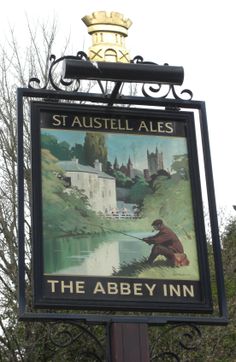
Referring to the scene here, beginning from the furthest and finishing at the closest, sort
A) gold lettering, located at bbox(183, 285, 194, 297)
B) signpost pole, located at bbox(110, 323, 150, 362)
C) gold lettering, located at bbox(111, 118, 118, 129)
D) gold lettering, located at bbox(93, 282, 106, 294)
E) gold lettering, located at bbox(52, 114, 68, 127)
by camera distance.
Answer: gold lettering, located at bbox(111, 118, 118, 129)
gold lettering, located at bbox(52, 114, 68, 127)
gold lettering, located at bbox(183, 285, 194, 297)
gold lettering, located at bbox(93, 282, 106, 294)
signpost pole, located at bbox(110, 323, 150, 362)

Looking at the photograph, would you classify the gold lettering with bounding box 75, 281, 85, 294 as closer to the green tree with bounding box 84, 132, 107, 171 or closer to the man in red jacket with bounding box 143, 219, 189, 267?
the man in red jacket with bounding box 143, 219, 189, 267

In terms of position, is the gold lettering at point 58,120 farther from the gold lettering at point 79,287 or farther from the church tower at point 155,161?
the gold lettering at point 79,287

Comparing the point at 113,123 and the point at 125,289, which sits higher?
the point at 113,123

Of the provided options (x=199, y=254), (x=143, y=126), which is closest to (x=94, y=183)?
(x=143, y=126)

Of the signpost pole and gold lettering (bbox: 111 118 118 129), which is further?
gold lettering (bbox: 111 118 118 129)

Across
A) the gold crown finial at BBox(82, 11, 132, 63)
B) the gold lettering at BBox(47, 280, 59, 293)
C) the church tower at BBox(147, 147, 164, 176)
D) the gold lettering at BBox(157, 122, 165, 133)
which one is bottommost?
the gold lettering at BBox(47, 280, 59, 293)

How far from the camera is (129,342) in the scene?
286 inches

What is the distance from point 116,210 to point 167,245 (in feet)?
1.65

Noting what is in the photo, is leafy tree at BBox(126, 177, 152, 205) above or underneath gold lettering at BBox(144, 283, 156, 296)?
above

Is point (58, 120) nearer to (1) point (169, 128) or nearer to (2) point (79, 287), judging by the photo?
(1) point (169, 128)

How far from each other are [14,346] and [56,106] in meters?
10.2

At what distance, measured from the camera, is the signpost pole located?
7.22 m

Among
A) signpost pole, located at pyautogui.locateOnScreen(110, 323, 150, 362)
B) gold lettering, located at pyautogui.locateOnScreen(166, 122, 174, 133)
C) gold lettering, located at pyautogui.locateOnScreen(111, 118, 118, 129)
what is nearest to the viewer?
signpost pole, located at pyautogui.locateOnScreen(110, 323, 150, 362)

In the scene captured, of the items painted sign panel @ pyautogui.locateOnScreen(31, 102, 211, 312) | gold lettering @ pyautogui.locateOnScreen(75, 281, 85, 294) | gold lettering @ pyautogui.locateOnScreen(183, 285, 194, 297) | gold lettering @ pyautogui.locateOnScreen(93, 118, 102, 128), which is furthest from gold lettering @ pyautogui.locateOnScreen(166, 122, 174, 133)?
gold lettering @ pyautogui.locateOnScreen(75, 281, 85, 294)
